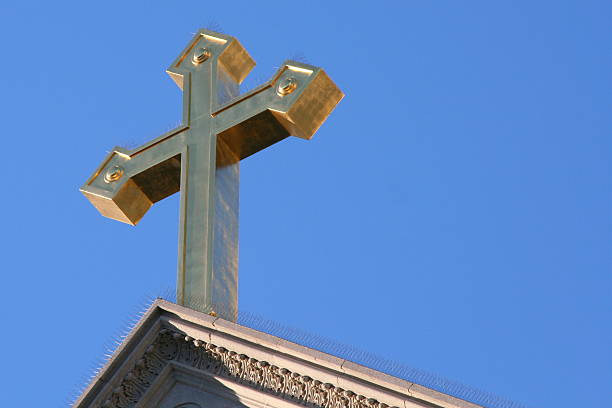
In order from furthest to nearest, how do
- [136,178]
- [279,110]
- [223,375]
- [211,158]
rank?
1. [136,178]
2. [211,158]
3. [279,110]
4. [223,375]

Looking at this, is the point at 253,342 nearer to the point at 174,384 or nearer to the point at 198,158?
the point at 174,384

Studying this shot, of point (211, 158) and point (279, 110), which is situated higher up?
point (279, 110)

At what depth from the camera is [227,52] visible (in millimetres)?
34500

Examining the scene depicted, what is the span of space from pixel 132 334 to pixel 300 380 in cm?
295

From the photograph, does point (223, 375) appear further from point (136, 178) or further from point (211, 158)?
point (136, 178)

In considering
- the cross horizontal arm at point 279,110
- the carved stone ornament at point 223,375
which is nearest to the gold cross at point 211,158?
the cross horizontal arm at point 279,110

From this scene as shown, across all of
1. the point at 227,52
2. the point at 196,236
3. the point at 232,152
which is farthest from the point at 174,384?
the point at 227,52

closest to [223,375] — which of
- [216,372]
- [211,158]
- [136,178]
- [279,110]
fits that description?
[216,372]

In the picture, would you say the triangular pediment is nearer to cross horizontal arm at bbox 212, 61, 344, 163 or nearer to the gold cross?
the gold cross

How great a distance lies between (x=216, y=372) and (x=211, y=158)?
5213mm

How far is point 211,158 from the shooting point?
32094 mm

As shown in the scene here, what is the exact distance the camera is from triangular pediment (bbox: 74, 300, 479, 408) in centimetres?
2688

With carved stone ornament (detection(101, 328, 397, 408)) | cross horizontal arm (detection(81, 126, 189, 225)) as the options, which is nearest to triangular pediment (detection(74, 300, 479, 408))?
carved stone ornament (detection(101, 328, 397, 408))

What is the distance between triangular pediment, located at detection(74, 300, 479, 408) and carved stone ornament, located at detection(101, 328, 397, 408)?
1 cm
